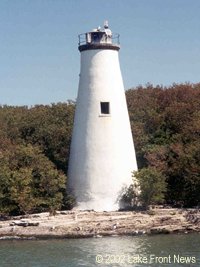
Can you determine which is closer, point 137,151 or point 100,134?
point 100,134

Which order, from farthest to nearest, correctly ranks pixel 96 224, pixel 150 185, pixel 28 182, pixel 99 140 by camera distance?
1. pixel 99 140
2. pixel 150 185
3. pixel 28 182
4. pixel 96 224

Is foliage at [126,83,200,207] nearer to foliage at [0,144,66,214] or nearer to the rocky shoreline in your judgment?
the rocky shoreline

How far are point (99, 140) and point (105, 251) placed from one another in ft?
31.8

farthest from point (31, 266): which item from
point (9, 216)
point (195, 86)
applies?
point (195, 86)

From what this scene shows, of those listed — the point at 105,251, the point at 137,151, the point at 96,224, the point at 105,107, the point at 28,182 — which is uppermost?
the point at 105,107

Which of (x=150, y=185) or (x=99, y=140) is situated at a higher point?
(x=99, y=140)

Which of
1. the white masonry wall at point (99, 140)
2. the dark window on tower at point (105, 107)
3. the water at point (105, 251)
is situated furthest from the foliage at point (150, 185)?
the water at point (105, 251)

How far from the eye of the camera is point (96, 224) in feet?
102

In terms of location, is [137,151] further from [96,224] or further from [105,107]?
[96,224]

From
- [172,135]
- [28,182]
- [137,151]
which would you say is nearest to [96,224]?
[28,182]

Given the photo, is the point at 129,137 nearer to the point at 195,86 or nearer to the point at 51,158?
the point at 51,158

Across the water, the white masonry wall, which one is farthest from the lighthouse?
the water

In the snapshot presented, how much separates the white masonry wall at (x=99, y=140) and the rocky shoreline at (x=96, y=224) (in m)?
1.73

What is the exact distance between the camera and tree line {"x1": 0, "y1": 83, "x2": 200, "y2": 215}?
1320 inches
